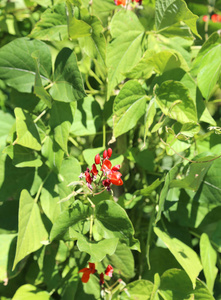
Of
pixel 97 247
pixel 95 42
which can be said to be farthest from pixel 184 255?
pixel 95 42

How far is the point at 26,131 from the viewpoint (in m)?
0.59

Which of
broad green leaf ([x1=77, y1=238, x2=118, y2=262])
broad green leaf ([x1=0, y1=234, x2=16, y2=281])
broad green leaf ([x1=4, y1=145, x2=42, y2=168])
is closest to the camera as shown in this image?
broad green leaf ([x1=77, y1=238, x2=118, y2=262])

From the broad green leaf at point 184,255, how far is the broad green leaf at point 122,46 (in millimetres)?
277

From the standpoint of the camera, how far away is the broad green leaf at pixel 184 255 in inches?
23.6

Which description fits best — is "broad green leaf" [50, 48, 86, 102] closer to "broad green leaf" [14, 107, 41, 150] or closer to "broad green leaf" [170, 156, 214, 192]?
"broad green leaf" [14, 107, 41, 150]

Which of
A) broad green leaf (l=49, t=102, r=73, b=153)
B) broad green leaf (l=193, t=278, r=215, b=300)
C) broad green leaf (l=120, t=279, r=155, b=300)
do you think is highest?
broad green leaf (l=49, t=102, r=73, b=153)

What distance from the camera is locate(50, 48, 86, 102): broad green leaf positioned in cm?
57

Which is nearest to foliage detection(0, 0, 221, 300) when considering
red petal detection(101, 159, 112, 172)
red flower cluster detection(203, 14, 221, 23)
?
red petal detection(101, 159, 112, 172)

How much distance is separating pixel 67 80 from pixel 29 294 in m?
0.44

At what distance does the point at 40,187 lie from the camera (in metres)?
0.66

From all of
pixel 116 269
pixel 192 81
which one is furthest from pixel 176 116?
pixel 116 269

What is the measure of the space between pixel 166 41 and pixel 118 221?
1.16 feet

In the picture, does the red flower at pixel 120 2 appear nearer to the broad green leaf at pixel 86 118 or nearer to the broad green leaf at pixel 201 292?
the broad green leaf at pixel 86 118

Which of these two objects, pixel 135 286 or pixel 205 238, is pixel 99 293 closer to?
pixel 135 286
